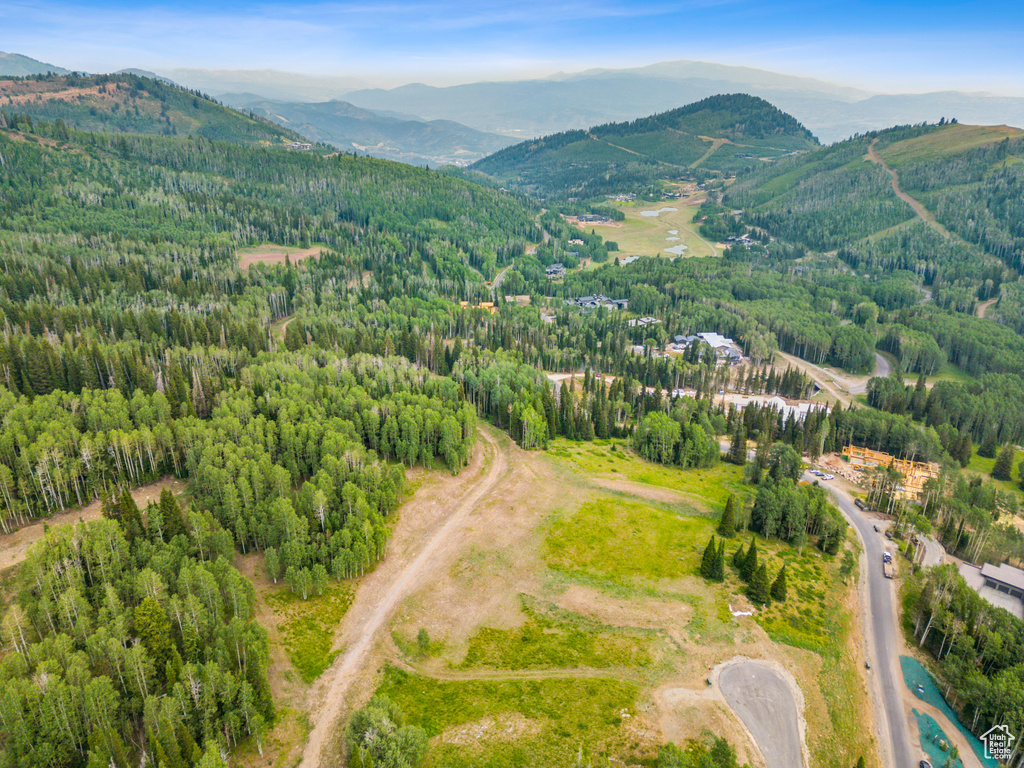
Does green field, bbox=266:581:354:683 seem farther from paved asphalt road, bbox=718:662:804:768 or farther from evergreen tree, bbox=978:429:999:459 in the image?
evergreen tree, bbox=978:429:999:459

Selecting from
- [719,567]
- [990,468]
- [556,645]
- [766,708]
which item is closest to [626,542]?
[719,567]

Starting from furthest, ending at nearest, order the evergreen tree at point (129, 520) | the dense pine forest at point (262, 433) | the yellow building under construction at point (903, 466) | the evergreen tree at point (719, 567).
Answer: the yellow building under construction at point (903, 466), the evergreen tree at point (719, 567), the evergreen tree at point (129, 520), the dense pine forest at point (262, 433)

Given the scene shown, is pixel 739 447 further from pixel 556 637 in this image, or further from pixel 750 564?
pixel 556 637

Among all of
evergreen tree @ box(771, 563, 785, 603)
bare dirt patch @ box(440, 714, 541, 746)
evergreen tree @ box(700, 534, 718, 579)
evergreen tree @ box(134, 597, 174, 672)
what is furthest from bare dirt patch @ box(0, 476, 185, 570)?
evergreen tree @ box(771, 563, 785, 603)

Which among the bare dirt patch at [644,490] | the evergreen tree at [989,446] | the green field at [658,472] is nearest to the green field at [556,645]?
the bare dirt patch at [644,490]

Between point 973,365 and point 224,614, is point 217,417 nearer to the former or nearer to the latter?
point 224,614

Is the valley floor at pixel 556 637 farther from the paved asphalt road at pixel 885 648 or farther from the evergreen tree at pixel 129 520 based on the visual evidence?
the evergreen tree at pixel 129 520
